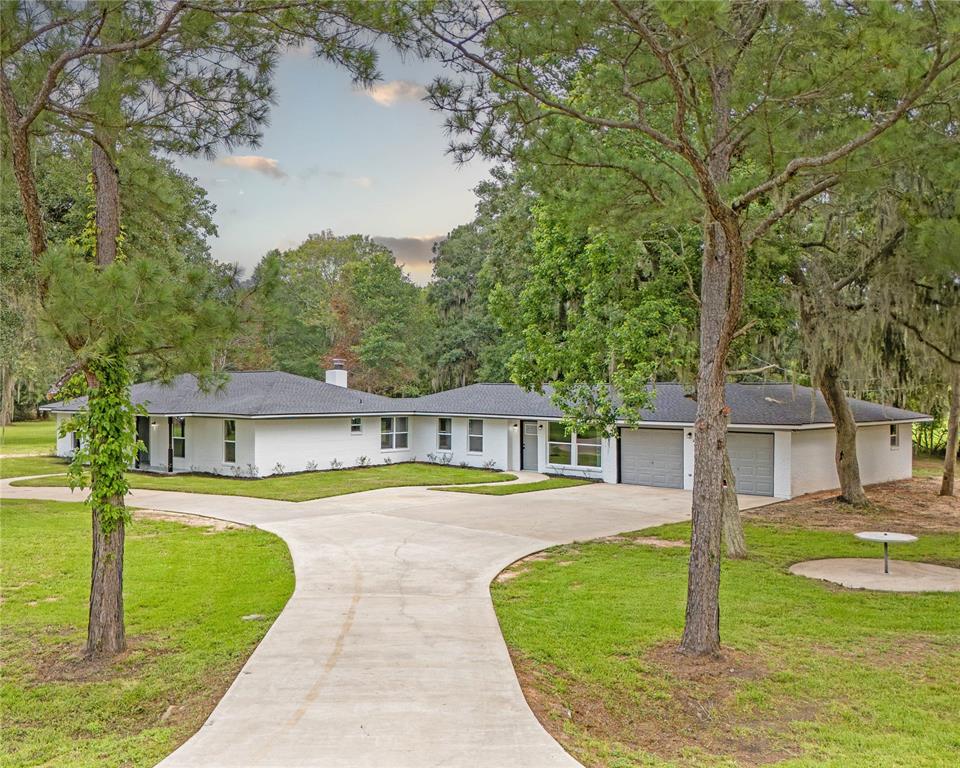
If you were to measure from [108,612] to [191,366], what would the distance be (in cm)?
230

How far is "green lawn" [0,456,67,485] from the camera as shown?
21.0 meters

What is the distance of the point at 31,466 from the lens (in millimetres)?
22781

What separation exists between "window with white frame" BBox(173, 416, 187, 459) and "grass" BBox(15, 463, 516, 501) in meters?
1.14

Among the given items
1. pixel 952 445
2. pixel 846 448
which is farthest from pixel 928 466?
pixel 846 448

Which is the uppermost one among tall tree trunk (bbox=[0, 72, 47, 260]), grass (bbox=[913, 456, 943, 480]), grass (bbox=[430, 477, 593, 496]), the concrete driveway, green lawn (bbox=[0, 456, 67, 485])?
tall tree trunk (bbox=[0, 72, 47, 260])

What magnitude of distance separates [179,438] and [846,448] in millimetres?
18376

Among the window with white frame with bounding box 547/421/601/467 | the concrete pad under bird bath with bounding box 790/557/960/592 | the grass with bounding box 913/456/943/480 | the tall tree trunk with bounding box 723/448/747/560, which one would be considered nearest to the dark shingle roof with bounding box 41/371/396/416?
the window with white frame with bounding box 547/421/601/467

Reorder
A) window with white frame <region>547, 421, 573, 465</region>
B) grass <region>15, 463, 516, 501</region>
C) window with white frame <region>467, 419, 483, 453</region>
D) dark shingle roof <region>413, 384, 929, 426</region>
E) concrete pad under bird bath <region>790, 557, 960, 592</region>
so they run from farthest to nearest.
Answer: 1. window with white frame <region>467, 419, 483, 453</region>
2. window with white frame <region>547, 421, 573, 465</region>
3. dark shingle roof <region>413, 384, 929, 426</region>
4. grass <region>15, 463, 516, 501</region>
5. concrete pad under bird bath <region>790, 557, 960, 592</region>

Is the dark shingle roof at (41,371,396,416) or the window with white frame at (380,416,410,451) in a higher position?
the dark shingle roof at (41,371,396,416)

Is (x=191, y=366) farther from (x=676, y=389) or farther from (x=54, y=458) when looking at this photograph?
(x=54, y=458)

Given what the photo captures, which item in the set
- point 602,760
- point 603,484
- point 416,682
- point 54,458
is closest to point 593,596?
point 416,682

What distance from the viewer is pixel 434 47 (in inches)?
239

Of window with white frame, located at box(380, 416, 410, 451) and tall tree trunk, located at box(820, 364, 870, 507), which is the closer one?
tall tree trunk, located at box(820, 364, 870, 507)

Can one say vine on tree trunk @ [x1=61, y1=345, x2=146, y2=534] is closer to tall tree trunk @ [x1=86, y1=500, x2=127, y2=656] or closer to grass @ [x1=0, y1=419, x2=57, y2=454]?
tall tree trunk @ [x1=86, y1=500, x2=127, y2=656]
